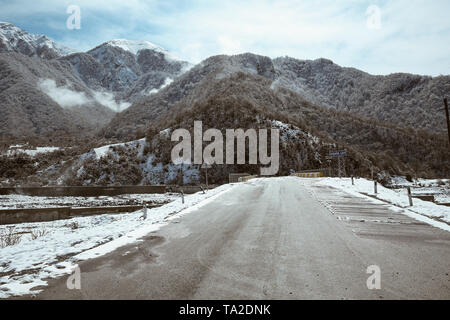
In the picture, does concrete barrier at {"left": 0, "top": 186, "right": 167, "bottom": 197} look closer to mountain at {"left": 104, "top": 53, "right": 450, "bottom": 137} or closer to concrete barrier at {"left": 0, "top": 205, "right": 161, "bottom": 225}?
concrete barrier at {"left": 0, "top": 205, "right": 161, "bottom": 225}

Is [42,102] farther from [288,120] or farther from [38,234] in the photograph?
[38,234]

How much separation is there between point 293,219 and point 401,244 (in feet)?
12.0

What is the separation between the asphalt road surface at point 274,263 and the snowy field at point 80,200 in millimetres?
19931

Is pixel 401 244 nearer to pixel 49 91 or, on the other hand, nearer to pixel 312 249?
pixel 312 249

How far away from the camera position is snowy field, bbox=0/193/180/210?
26.9 metres

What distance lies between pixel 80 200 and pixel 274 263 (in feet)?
96.3

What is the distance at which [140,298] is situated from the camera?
4016mm

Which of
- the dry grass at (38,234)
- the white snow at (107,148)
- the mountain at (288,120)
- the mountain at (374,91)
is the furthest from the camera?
the mountain at (374,91)

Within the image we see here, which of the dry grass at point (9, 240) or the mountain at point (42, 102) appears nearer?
the dry grass at point (9, 240)

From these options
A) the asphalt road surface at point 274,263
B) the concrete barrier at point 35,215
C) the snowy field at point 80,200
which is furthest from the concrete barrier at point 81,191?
the asphalt road surface at point 274,263

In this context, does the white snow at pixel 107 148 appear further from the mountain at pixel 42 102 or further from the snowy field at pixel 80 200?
the mountain at pixel 42 102

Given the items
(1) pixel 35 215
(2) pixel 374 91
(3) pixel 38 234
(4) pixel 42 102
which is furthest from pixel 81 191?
(2) pixel 374 91

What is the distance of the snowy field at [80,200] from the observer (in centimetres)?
2692

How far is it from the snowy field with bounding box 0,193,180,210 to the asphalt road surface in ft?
65.4
